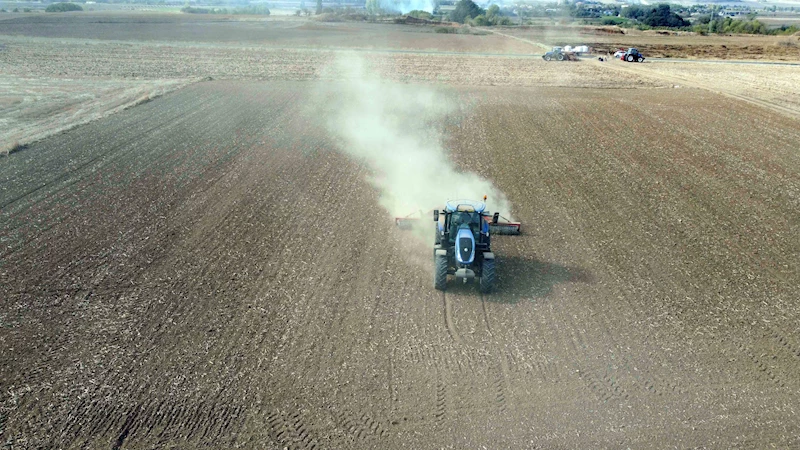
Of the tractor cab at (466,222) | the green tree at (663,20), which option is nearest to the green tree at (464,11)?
the green tree at (663,20)

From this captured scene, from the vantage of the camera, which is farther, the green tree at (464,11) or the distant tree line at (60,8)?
the distant tree line at (60,8)

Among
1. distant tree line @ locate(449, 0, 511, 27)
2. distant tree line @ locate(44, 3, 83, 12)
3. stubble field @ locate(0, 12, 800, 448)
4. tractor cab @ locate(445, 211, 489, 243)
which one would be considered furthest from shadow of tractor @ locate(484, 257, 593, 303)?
distant tree line @ locate(44, 3, 83, 12)

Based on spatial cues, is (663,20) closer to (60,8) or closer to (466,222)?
(466,222)

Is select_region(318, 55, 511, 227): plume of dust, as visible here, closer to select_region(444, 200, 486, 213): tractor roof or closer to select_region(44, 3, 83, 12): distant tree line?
select_region(444, 200, 486, 213): tractor roof

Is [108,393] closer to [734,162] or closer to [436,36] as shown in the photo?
[734,162]

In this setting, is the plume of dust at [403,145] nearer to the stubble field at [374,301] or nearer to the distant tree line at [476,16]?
the stubble field at [374,301]
